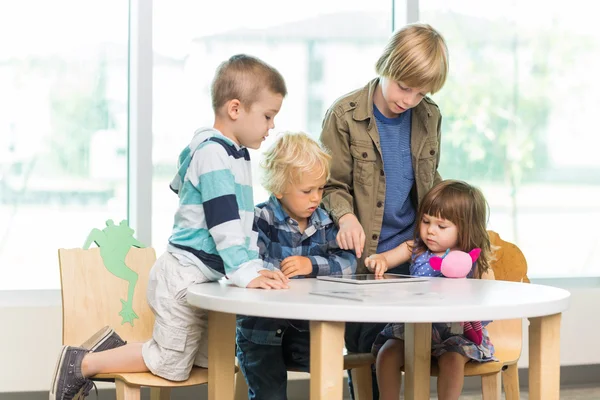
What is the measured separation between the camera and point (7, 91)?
11.2 feet

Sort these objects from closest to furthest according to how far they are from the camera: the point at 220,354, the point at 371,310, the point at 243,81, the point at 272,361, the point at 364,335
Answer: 1. the point at 371,310
2. the point at 220,354
3. the point at 243,81
4. the point at 272,361
5. the point at 364,335

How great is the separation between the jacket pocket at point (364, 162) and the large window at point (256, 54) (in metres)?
1.17

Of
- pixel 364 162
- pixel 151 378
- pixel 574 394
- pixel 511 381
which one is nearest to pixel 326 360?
pixel 151 378

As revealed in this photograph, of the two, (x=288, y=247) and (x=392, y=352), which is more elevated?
(x=288, y=247)

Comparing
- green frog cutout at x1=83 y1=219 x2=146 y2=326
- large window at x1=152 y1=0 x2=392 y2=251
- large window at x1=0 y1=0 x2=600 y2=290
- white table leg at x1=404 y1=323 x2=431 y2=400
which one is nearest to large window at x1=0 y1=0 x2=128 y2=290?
large window at x1=0 y1=0 x2=600 y2=290

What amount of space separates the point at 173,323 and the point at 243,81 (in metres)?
0.61

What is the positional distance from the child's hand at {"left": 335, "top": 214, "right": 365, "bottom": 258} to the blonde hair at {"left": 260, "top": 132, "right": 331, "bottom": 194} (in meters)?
0.15

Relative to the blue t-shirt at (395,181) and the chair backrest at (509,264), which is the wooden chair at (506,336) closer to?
the chair backrest at (509,264)

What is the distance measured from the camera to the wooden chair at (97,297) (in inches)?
92.4

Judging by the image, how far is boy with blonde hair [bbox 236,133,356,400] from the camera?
2270 millimetres

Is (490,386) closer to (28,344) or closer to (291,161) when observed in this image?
(291,161)

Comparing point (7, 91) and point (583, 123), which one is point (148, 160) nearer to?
point (7, 91)

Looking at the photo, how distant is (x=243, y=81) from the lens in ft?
6.75

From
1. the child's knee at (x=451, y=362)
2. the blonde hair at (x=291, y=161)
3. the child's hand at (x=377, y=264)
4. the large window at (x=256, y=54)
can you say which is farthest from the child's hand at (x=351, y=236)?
the large window at (x=256, y=54)
